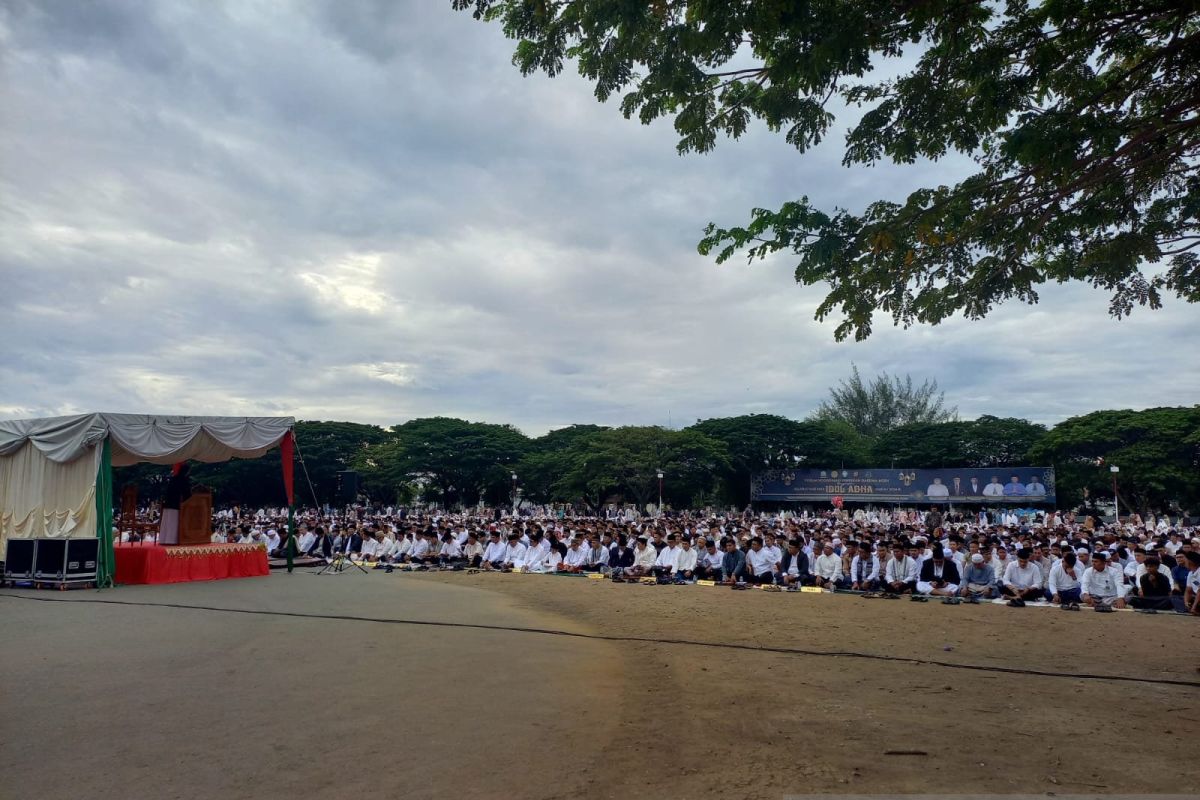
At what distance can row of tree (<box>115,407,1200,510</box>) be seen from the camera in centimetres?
3569

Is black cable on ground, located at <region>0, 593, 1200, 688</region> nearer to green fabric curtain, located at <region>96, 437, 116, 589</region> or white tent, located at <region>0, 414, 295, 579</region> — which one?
green fabric curtain, located at <region>96, 437, 116, 589</region>

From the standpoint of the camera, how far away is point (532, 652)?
22.5ft

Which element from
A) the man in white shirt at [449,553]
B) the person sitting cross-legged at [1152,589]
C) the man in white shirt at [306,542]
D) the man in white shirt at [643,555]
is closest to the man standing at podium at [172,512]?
the man in white shirt at [449,553]

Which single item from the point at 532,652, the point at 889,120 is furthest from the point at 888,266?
the point at 532,652

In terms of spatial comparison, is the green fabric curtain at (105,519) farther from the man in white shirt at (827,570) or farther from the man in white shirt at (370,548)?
the man in white shirt at (827,570)

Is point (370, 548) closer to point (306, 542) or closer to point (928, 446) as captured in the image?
point (306, 542)

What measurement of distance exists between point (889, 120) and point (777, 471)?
3864 cm

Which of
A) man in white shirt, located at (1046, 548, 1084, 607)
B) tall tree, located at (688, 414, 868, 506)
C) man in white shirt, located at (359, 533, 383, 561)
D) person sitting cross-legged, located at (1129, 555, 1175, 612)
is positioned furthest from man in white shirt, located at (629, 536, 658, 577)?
tall tree, located at (688, 414, 868, 506)

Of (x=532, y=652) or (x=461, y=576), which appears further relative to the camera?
(x=461, y=576)

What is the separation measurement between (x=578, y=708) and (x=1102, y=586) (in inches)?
356

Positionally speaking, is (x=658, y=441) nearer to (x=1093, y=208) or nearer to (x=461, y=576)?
(x=461, y=576)

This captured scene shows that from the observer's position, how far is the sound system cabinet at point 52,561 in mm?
11430

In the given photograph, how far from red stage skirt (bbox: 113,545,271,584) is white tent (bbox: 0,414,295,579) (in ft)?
2.31

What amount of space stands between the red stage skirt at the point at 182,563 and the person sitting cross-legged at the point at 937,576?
39.5ft
